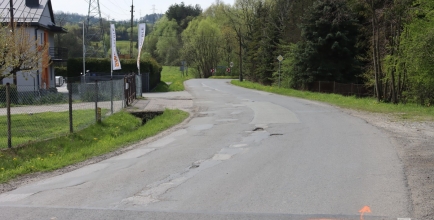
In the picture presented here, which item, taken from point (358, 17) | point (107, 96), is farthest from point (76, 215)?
point (358, 17)

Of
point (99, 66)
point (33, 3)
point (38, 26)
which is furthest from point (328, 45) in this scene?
point (33, 3)

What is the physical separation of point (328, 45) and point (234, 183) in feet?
111

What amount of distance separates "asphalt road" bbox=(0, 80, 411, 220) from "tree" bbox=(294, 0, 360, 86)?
2652 cm

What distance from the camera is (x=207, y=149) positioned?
11930 millimetres

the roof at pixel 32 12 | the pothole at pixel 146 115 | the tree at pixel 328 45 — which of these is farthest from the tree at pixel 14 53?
the tree at pixel 328 45

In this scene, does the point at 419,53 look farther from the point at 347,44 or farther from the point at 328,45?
the point at 328,45

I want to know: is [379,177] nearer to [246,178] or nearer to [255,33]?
[246,178]

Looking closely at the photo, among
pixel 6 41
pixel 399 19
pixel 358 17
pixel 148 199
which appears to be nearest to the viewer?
pixel 148 199

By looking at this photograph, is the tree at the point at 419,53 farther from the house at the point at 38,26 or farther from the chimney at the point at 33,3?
the chimney at the point at 33,3

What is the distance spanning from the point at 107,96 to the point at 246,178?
21.2 m

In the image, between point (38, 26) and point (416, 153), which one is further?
point (38, 26)

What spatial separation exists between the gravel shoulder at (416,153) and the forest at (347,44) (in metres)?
8.73

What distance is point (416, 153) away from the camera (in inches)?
424

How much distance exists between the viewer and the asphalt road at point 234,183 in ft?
21.7
